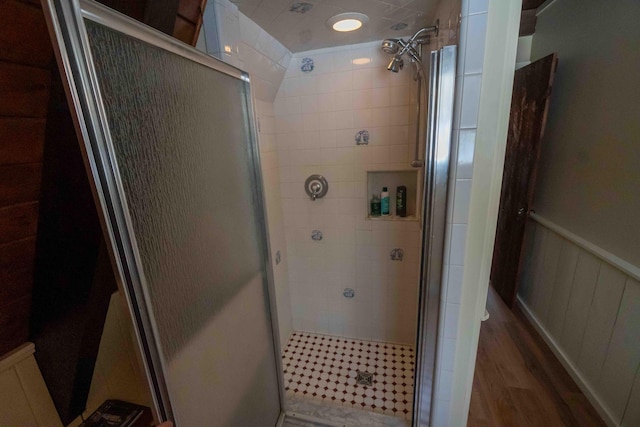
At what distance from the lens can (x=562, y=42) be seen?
1802mm

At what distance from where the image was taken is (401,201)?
5.67 ft

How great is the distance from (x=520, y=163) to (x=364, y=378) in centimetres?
203

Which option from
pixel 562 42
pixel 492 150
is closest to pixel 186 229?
pixel 492 150

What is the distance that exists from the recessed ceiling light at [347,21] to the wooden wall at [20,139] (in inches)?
42.3

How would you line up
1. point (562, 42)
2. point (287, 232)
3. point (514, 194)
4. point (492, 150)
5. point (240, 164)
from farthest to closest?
1. point (514, 194)
2. point (287, 232)
3. point (562, 42)
4. point (240, 164)
5. point (492, 150)

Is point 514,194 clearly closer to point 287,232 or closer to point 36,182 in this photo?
point 287,232

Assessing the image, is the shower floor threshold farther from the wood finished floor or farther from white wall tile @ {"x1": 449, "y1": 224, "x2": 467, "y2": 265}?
white wall tile @ {"x1": 449, "y1": 224, "x2": 467, "y2": 265}

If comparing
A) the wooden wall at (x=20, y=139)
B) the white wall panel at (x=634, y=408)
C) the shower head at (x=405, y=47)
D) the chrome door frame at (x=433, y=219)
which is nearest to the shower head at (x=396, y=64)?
the shower head at (x=405, y=47)

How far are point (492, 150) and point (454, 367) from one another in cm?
87

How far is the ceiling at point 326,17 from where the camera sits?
42.6 inches

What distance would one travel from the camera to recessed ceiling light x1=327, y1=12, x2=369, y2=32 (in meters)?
1.18

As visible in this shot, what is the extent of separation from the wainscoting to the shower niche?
99 centimetres

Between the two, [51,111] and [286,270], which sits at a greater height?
[51,111]

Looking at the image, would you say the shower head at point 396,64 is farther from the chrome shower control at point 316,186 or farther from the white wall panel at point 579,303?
the white wall panel at point 579,303
